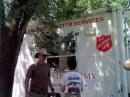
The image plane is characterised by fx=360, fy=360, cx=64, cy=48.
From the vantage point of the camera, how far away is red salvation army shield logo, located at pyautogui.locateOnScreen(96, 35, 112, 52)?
9.50 meters

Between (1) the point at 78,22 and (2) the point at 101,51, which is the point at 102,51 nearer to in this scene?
(2) the point at 101,51

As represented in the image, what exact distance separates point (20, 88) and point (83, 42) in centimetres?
303

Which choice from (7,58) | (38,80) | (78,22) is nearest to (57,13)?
(78,22)

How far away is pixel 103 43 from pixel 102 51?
22 centimetres

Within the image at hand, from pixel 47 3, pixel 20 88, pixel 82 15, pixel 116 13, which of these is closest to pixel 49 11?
pixel 47 3

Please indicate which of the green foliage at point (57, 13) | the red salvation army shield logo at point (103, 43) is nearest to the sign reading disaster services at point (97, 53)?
the red salvation army shield logo at point (103, 43)

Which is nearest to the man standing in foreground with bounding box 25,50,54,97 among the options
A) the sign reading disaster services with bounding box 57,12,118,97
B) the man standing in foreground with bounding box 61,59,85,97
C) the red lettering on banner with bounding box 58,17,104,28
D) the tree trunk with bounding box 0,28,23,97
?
the man standing in foreground with bounding box 61,59,85,97

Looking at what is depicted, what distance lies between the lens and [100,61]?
9.63 metres

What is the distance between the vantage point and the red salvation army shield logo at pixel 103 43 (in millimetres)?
9505

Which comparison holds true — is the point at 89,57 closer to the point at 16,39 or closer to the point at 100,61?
the point at 100,61

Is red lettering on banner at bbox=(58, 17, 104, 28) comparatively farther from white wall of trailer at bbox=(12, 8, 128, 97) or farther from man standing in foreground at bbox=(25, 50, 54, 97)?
man standing in foreground at bbox=(25, 50, 54, 97)

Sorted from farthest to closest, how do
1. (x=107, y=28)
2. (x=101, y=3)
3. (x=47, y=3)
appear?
(x=101, y=3)
(x=107, y=28)
(x=47, y=3)

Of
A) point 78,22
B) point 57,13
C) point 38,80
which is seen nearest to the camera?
point 38,80

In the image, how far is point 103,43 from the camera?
9633 millimetres
